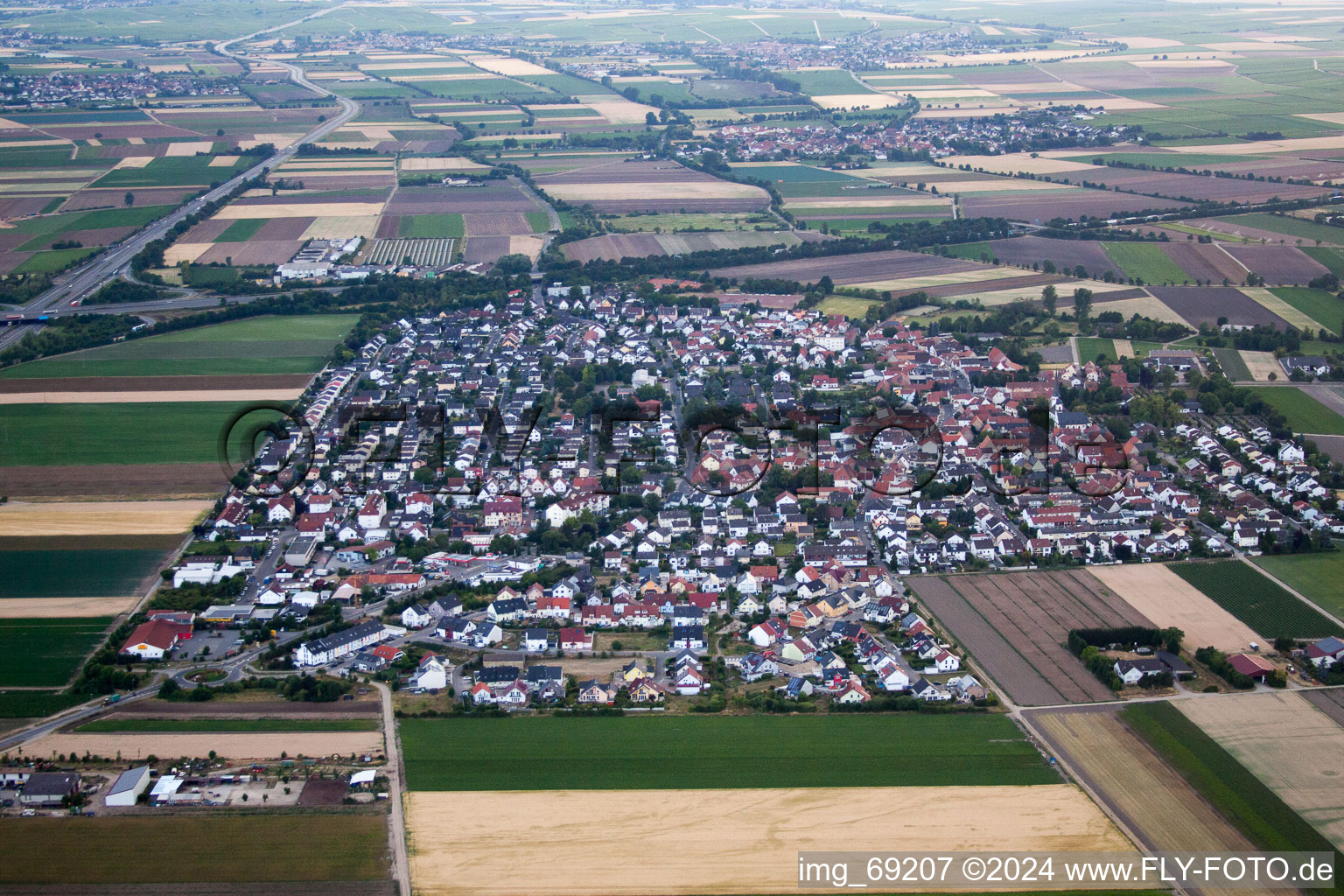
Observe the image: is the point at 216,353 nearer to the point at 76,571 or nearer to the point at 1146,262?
the point at 76,571

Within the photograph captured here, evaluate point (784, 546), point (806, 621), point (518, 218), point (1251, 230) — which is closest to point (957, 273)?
point (1251, 230)

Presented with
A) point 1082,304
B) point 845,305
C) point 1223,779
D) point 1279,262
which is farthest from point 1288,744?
point 1279,262

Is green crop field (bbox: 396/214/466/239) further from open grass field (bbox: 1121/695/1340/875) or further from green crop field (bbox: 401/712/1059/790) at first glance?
open grass field (bbox: 1121/695/1340/875)

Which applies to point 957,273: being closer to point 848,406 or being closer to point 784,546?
point 848,406

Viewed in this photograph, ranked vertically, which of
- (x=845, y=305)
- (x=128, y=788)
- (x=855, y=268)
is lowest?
(x=128, y=788)

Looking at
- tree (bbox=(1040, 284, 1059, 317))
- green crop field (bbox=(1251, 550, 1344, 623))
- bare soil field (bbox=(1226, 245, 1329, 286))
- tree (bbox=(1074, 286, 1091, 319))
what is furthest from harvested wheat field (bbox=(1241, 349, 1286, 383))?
green crop field (bbox=(1251, 550, 1344, 623))
